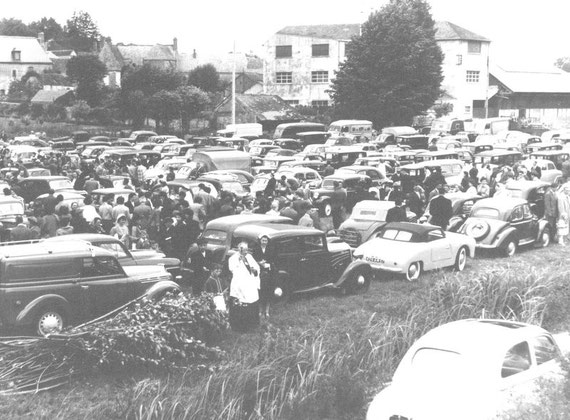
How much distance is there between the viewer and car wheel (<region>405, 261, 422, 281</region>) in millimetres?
17609

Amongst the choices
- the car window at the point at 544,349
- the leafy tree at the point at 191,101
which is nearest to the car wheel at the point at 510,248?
the car window at the point at 544,349

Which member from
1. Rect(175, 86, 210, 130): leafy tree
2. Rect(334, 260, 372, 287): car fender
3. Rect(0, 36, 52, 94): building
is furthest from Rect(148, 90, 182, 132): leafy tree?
Rect(334, 260, 372, 287): car fender

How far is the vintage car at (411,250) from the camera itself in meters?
17.7

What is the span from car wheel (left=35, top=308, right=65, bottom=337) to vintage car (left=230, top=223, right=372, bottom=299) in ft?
13.2

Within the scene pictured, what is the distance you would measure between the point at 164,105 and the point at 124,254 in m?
42.1

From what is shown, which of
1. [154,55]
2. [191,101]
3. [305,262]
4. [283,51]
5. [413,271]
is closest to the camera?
[305,262]

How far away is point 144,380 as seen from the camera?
35.7ft

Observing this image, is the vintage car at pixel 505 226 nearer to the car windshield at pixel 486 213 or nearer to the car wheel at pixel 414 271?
the car windshield at pixel 486 213

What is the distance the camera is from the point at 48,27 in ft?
436

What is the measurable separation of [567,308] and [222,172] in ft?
54.1

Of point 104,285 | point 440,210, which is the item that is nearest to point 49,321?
point 104,285

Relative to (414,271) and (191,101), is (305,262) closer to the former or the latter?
(414,271)

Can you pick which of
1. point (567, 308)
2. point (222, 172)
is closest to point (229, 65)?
point (222, 172)

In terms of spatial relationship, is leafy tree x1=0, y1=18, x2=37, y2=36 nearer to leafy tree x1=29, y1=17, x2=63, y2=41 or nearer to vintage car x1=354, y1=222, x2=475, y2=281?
leafy tree x1=29, y1=17, x2=63, y2=41
